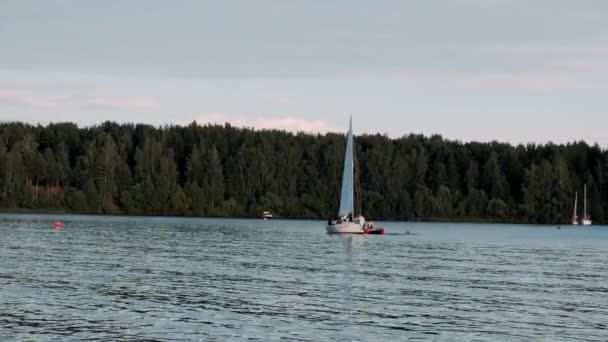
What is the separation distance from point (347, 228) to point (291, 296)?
284 ft

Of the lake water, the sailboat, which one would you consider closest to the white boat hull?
the sailboat

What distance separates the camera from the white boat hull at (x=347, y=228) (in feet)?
471

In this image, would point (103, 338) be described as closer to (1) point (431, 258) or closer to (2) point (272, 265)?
(2) point (272, 265)

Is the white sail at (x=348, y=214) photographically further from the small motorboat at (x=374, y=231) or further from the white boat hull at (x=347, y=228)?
the small motorboat at (x=374, y=231)

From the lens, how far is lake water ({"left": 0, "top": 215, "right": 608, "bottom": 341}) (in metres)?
45.1

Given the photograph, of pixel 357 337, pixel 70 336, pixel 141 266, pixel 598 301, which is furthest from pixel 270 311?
pixel 141 266

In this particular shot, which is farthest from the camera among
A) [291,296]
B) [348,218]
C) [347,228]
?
[348,218]

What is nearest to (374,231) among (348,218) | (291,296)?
(348,218)

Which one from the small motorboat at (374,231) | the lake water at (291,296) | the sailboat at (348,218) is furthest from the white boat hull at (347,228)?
the lake water at (291,296)

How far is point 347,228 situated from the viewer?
143875 millimetres

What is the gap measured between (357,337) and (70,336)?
1226 centimetres

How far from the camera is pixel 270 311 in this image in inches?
2005

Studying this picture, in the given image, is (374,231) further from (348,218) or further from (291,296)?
(291,296)

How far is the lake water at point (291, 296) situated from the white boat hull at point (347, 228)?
4347 cm
